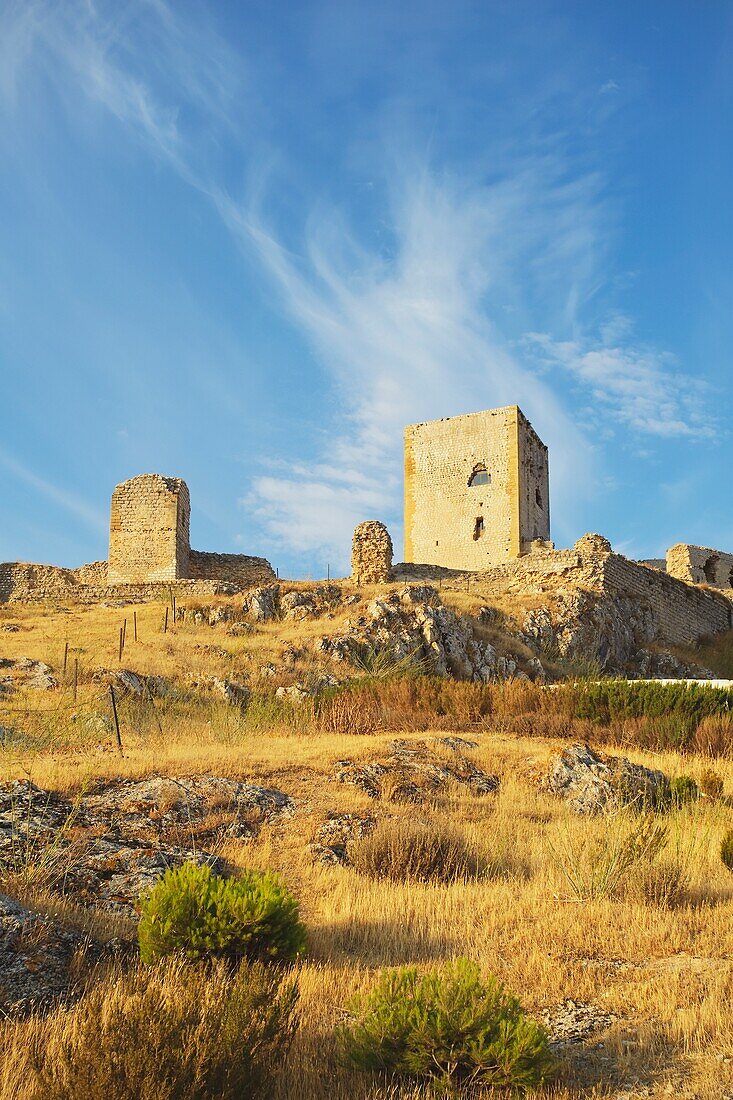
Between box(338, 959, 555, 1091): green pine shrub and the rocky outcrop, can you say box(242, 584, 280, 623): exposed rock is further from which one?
box(338, 959, 555, 1091): green pine shrub

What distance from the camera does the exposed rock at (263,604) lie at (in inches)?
834

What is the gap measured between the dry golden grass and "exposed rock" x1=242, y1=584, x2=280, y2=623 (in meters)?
9.06

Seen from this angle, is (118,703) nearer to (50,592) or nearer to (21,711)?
(21,711)

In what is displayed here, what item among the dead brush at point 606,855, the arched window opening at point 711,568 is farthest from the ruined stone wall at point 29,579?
the arched window opening at point 711,568

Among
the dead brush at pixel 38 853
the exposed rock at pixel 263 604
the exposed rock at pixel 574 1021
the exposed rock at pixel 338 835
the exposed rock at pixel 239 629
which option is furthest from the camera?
the exposed rock at pixel 263 604

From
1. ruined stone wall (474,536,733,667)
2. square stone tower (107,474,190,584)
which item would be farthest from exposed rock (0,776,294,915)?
square stone tower (107,474,190,584)

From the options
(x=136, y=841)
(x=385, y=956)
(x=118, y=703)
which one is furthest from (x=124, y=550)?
(x=385, y=956)

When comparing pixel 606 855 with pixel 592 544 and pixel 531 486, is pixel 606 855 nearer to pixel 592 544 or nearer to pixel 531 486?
pixel 592 544

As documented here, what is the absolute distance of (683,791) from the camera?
9125mm

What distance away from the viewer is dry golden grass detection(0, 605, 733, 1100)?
3734mm

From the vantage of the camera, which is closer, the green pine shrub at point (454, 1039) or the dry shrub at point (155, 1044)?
the dry shrub at point (155, 1044)

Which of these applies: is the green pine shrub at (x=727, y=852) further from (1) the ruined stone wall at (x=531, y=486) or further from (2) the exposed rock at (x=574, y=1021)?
(1) the ruined stone wall at (x=531, y=486)

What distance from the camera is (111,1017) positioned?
3.09 meters

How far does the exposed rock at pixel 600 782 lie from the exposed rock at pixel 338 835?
2.58 meters
